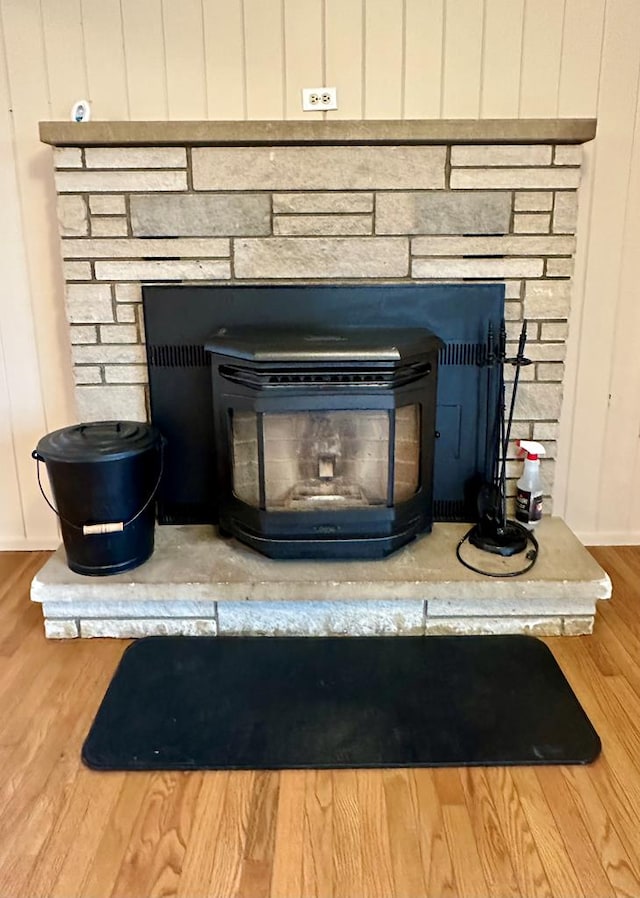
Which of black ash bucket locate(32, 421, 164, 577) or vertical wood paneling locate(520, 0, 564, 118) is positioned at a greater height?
vertical wood paneling locate(520, 0, 564, 118)

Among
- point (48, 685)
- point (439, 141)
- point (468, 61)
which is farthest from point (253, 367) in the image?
point (468, 61)

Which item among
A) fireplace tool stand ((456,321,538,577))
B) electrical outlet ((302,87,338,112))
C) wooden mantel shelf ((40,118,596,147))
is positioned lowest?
fireplace tool stand ((456,321,538,577))

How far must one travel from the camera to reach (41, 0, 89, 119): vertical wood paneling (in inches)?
89.6

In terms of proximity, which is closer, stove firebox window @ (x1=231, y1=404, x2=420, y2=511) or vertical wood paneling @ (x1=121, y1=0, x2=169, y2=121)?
stove firebox window @ (x1=231, y1=404, x2=420, y2=511)

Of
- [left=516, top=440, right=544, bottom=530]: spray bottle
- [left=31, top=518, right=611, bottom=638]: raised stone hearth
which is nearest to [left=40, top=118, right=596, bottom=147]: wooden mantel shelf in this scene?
[left=516, top=440, right=544, bottom=530]: spray bottle

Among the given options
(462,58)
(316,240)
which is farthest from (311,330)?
(462,58)

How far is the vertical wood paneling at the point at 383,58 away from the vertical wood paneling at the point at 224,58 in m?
0.41

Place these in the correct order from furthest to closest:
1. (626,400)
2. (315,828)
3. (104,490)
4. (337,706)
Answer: (626,400) → (104,490) → (337,706) → (315,828)

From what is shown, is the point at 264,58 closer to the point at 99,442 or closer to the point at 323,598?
the point at 99,442

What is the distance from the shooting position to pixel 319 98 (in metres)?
2.33

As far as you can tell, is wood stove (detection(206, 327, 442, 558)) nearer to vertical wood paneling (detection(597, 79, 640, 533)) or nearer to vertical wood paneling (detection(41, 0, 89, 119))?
vertical wood paneling (detection(597, 79, 640, 533))

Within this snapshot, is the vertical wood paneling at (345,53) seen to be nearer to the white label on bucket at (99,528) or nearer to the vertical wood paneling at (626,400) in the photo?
the vertical wood paneling at (626,400)

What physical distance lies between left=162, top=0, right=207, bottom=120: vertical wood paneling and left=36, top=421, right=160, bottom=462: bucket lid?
1056 mm

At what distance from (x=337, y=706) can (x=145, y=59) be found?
6.77 ft
